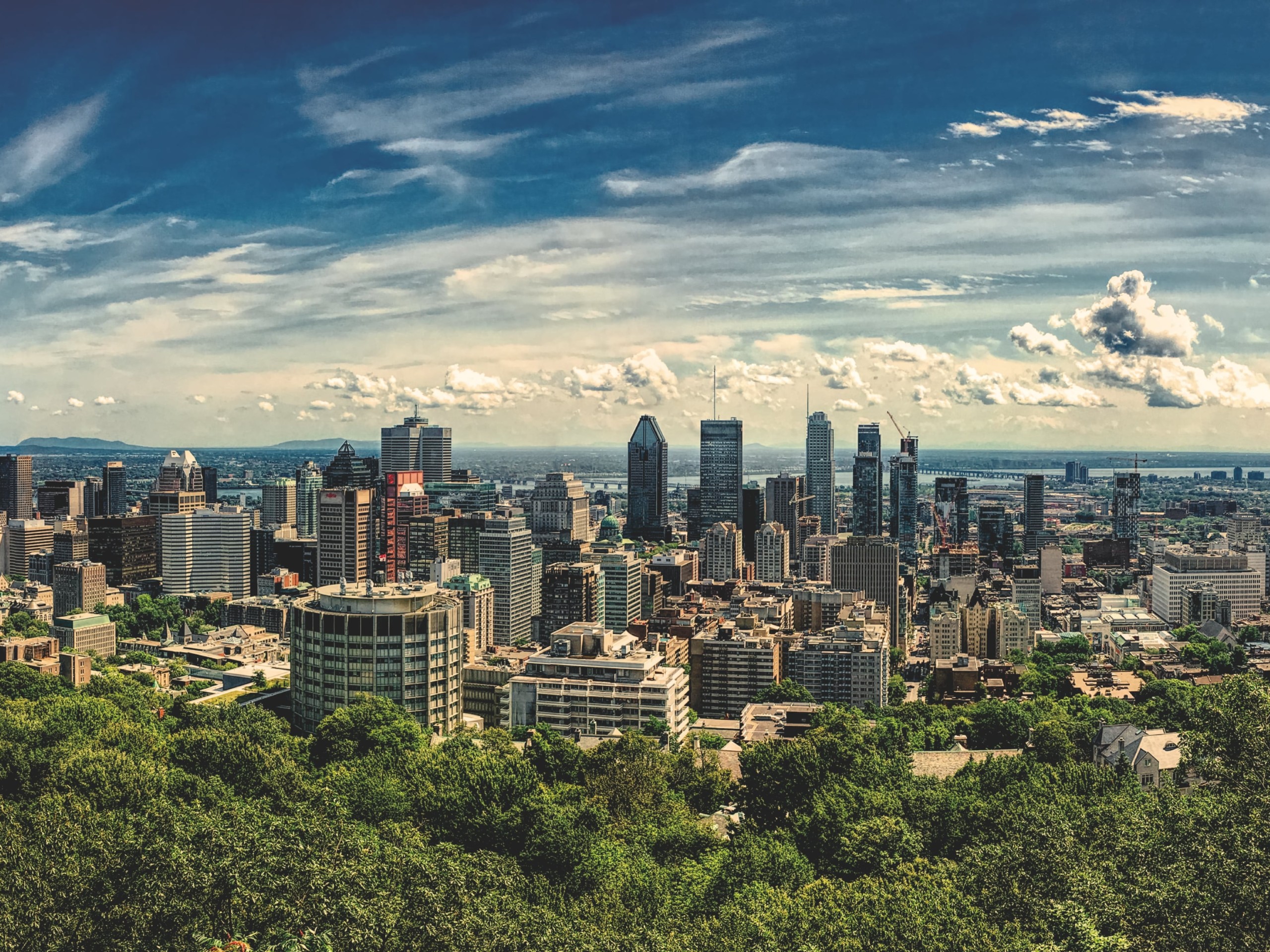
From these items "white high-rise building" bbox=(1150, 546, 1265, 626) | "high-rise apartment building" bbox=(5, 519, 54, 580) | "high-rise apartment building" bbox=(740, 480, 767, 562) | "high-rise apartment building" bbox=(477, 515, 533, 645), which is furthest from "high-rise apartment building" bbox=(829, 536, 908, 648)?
"high-rise apartment building" bbox=(5, 519, 54, 580)

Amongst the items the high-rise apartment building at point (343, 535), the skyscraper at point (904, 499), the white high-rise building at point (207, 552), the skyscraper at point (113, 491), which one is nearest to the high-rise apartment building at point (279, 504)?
the skyscraper at point (113, 491)

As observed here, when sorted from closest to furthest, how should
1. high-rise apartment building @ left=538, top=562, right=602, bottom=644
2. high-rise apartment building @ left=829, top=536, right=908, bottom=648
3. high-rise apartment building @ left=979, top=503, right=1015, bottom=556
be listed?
high-rise apartment building @ left=538, top=562, right=602, bottom=644 → high-rise apartment building @ left=829, top=536, right=908, bottom=648 → high-rise apartment building @ left=979, top=503, right=1015, bottom=556

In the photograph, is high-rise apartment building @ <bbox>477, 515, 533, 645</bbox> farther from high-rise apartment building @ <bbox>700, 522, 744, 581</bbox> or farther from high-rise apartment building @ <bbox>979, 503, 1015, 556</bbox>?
high-rise apartment building @ <bbox>979, 503, 1015, 556</bbox>

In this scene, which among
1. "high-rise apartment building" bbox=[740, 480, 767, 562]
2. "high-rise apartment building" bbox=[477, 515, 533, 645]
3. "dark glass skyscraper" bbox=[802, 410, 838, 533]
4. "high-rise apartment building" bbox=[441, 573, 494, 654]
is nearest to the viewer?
"high-rise apartment building" bbox=[441, 573, 494, 654]

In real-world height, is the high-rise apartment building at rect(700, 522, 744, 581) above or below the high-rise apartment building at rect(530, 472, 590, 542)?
below

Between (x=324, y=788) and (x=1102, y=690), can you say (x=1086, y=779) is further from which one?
(x=1102, y=690)

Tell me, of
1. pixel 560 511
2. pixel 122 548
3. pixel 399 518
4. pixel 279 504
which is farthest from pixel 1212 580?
pixel 279 504

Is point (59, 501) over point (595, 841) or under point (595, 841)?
over

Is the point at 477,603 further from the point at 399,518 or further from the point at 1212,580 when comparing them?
the point at 1212,580
